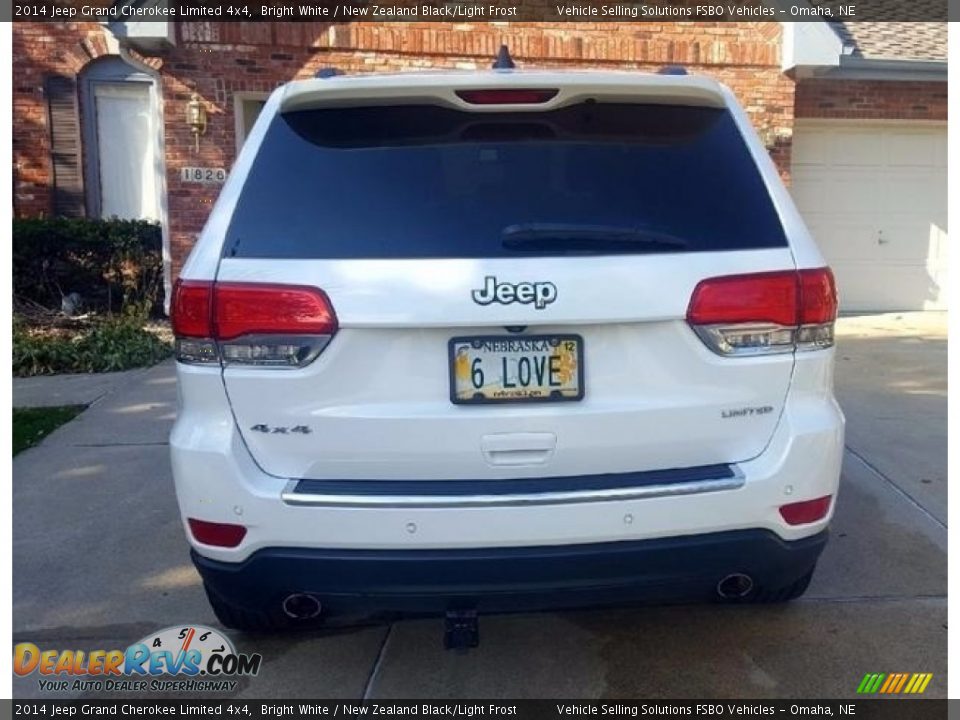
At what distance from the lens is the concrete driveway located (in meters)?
3.00

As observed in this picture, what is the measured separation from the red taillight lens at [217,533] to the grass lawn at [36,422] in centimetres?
368

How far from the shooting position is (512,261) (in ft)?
7.93

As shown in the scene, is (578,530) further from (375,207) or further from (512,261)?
(375,207)

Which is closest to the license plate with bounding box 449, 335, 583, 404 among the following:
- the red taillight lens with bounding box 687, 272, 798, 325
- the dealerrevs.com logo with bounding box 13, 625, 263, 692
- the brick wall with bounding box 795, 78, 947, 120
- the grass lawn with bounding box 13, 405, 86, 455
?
the red taillight lens with bounding box 687, 272, 798, 325

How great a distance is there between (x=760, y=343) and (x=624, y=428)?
46 centimetres

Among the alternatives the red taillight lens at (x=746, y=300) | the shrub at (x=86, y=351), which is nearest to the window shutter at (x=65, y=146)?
the shrub at (x=86, y=351)

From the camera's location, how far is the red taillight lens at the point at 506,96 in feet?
8.61

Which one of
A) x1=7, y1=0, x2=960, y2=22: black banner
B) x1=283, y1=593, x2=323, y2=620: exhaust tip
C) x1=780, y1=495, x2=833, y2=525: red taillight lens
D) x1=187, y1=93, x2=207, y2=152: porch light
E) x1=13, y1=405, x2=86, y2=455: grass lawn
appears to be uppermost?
x1=7, y1=0, x2=960, y2=22: black banner

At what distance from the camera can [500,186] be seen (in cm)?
258

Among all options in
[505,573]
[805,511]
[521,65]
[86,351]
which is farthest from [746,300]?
[521,65]

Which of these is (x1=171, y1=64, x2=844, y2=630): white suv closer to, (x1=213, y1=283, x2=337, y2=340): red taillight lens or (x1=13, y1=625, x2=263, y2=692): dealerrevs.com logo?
(x1=213, y1=283, x2=337, y2=340): red taillight lens

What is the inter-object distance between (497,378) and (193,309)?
34.3 inches

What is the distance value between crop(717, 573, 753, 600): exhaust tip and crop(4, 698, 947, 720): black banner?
1.32 feet

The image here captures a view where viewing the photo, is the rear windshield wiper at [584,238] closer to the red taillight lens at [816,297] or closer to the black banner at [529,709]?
the red taillight lens at [816,297]
